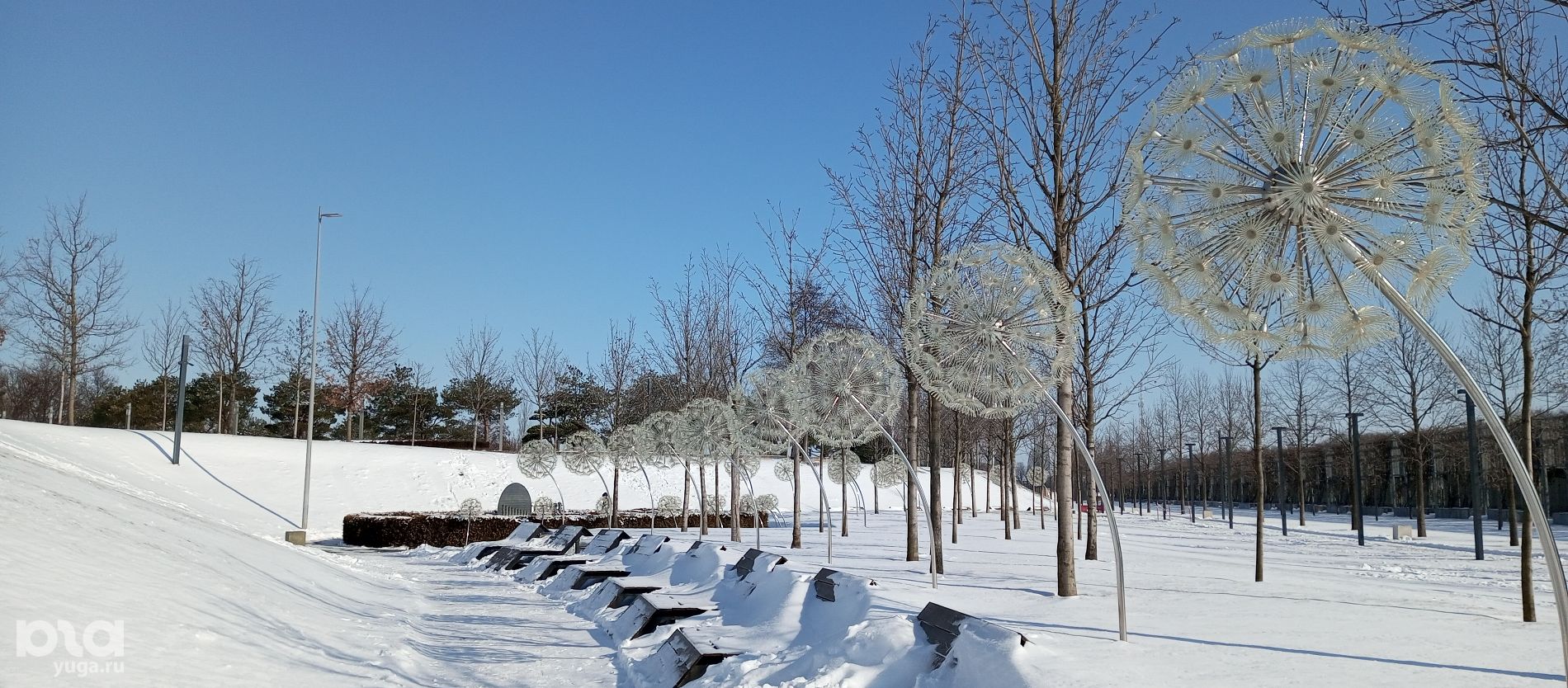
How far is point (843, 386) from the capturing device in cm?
1595

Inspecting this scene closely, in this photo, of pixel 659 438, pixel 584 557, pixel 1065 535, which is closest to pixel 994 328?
pixel 1065 535

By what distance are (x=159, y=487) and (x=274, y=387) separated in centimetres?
3281

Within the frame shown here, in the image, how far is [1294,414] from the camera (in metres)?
39.2

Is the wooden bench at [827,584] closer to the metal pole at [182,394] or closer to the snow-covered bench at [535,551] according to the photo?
the snow-covered bench at [535,551]

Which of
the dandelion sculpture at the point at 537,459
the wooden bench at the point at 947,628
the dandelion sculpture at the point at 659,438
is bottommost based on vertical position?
the wooden bench at the point at 947,628

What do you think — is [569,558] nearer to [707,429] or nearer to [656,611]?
[707,429]

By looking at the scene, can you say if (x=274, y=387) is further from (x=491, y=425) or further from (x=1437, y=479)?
(x=1437, y=479)

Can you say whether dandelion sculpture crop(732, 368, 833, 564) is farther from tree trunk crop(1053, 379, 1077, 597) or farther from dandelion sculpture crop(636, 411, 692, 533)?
tree trunk crop(1053, 379, 1077, 597)

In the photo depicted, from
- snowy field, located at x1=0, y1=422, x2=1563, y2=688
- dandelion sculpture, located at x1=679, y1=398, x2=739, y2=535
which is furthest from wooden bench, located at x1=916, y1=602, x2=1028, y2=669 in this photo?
dandelion sculpture, located at x1=679, y1=398, x2=739, y2=535

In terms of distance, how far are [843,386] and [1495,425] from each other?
11566 millimetres

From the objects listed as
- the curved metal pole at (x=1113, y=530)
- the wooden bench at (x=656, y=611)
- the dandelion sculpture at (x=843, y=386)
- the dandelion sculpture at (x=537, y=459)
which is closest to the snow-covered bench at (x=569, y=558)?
the dandelion sculpture at (x=843, y=386)

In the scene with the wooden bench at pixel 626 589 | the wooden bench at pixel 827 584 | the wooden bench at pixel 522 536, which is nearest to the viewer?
the wooden bench at pixel 827 584

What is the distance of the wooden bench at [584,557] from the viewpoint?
736 inches
